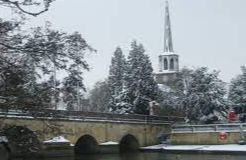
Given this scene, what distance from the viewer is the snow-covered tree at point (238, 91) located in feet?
172

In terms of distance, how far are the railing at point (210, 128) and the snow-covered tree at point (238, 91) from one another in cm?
864

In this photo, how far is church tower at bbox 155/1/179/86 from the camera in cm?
8962

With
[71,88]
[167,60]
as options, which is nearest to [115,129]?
[71,88]

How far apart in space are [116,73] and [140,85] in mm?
15638

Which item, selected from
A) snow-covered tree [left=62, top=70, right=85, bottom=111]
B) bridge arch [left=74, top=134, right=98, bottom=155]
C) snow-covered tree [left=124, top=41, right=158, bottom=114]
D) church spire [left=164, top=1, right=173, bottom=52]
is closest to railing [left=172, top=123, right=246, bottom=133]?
snow-covered tree [left=124, top=41, right=158, bottom=114]

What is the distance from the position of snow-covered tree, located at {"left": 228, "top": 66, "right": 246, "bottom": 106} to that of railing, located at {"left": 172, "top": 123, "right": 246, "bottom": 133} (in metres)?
8.64

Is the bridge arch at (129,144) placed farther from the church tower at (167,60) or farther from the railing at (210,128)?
the church tower at (167,60)

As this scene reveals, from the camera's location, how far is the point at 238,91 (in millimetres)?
52719

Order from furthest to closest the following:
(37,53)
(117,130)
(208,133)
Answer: (117,130) < (208,133) < (37,53)

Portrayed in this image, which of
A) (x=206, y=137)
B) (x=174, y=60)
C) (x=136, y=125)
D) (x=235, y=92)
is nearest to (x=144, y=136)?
(x=136, y=125)

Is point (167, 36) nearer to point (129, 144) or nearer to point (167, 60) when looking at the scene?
point (167, 60)

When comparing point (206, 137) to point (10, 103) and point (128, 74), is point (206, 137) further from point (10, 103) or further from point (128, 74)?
point (10, 103)

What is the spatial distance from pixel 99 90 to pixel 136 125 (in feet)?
136

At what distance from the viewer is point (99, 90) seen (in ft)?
290
